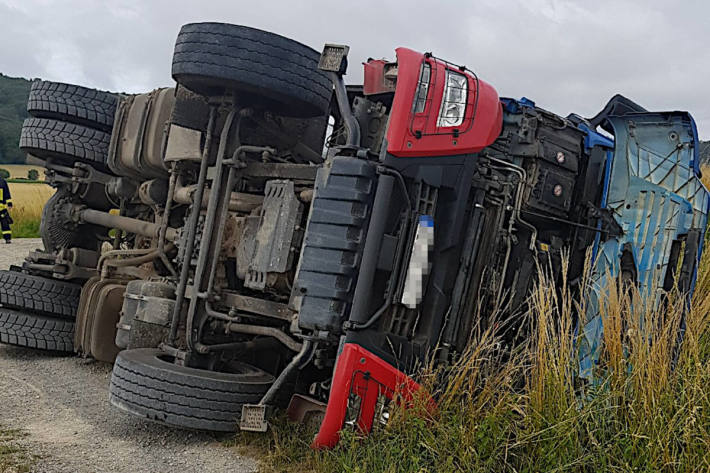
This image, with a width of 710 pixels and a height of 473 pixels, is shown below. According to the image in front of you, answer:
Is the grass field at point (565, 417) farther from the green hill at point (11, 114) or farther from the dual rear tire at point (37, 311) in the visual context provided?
the green hill at point (11, 114)

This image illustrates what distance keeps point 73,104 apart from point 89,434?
366 cm

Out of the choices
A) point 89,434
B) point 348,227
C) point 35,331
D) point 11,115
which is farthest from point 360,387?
point 11,115

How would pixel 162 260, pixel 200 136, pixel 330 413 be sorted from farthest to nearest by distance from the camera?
pixel 162 260 → pixel 200 136 → pixel 330 413

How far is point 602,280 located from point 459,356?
120 centimetres

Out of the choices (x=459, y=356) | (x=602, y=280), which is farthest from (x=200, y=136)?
(x=602, y=280)

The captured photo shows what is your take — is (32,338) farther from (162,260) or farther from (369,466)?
(369,466)

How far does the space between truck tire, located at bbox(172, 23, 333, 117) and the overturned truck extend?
0.04 feet

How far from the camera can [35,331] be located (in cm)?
607

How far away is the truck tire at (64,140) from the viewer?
6.72 m

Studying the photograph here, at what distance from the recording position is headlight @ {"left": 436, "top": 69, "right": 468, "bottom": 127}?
12.3ft

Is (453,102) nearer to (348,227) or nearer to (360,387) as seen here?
(348,227)

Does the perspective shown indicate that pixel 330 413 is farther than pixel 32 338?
No

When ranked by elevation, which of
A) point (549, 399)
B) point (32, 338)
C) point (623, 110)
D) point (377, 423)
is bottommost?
point (32, 338)

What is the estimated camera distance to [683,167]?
14.7 feet
